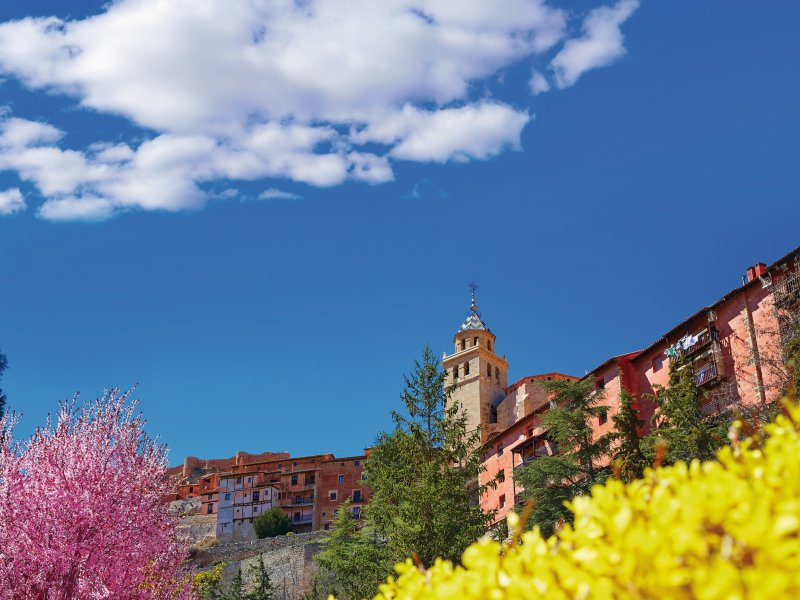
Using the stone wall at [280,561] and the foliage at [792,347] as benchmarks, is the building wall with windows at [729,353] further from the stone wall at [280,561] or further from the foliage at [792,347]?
the stone wall at [280,561]

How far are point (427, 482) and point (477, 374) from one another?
6375 centimetres

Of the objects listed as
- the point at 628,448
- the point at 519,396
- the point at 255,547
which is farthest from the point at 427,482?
the point at 519,396

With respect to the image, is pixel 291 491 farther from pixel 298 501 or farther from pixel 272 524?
pixel 272 524

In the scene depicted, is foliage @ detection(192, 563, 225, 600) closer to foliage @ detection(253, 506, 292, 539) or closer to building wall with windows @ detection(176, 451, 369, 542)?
foliage @ detection(253, 506, 292, 539)

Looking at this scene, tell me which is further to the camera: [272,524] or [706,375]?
[272,524]

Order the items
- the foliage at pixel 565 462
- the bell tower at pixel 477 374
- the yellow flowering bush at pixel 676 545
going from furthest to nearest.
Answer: the bell tower at pixel 477 374
the foliage at pixel 565 462
the yellow flowering bush at pixel 676 545

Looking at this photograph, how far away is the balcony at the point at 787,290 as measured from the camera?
1545 inches

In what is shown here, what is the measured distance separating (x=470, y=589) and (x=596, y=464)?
46.0m

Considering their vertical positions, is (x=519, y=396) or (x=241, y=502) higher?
(x=519, y=396)

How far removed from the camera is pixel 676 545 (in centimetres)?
355

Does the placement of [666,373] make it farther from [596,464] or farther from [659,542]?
[659,542]

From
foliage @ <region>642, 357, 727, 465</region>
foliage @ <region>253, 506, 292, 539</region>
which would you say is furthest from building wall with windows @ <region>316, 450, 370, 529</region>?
foliage @ <region>642, 357, 727, 465</region>

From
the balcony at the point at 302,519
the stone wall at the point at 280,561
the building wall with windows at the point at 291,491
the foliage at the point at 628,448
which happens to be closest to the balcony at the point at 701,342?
the foliage at the point at 628,448

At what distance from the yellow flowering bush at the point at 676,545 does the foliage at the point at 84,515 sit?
1163cm
